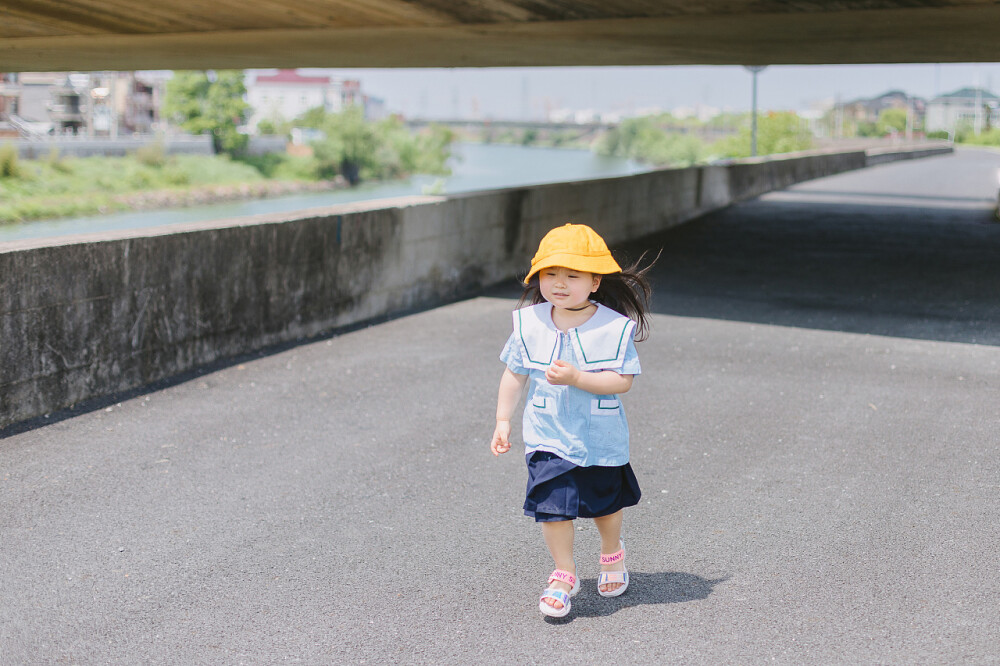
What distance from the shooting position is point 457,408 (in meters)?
7.07

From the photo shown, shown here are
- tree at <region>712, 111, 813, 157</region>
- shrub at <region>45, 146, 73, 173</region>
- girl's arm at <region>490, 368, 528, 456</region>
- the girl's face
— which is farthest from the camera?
tree at <region>712, 111, 813, 157</region>

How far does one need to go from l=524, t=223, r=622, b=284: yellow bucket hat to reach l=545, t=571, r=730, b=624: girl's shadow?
1283 millimetres

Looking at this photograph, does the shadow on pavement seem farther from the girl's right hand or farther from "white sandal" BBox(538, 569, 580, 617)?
the girl's right hand

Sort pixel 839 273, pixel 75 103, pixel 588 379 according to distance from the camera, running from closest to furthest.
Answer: pixel 588 379
pixel 839 273
pixel 75 103

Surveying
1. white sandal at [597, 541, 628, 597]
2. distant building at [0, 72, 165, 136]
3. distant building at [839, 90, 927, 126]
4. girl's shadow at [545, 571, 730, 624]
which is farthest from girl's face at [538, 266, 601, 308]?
distant building at [0, 72, 165, 136]

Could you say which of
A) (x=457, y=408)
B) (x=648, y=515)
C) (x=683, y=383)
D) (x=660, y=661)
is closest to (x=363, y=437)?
(x=457, y=408)

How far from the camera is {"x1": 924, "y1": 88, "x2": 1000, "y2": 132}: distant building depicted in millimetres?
48500

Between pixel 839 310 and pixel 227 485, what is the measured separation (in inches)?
297

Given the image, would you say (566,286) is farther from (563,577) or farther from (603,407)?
(563,577)

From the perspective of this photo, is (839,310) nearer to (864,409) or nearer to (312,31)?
(864,409)

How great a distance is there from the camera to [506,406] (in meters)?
3.92

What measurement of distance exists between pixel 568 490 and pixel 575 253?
0.86 m

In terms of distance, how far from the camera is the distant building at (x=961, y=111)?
4850cm

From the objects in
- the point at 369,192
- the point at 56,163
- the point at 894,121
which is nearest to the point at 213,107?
the point at 369,192
